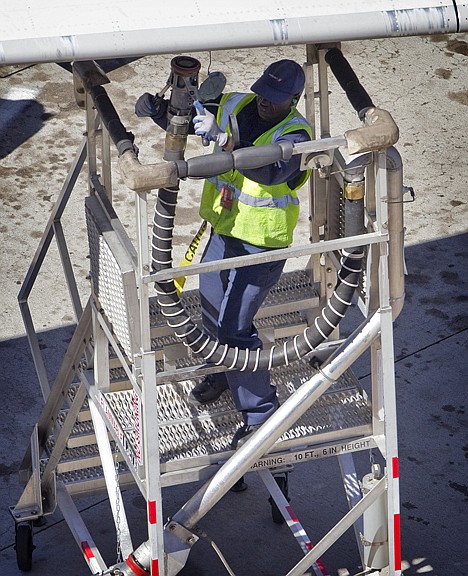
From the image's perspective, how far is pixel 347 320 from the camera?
9.31 meters

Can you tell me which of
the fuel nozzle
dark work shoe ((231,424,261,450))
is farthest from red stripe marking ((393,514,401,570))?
the fuel nozzle

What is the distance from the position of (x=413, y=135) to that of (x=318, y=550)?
22.2 feet

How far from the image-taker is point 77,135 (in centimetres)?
1170

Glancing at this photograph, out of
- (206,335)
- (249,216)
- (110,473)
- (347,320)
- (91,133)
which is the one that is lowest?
(347,320)

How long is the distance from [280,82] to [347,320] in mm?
3794

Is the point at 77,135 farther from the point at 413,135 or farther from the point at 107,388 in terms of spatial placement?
the point at 107,388

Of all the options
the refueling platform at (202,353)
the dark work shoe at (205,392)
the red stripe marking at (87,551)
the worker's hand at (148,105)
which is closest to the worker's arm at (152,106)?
the worker's hand at (148,105)

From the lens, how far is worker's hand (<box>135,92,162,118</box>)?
5.71m

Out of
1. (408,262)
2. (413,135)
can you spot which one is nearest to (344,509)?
(408,262)

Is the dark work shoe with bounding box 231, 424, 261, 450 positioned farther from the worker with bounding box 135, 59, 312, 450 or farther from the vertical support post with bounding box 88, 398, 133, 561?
the vertical support post with bounding box 88, 398, 133, 561

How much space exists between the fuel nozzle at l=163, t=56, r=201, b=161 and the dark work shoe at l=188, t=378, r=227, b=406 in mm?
1541

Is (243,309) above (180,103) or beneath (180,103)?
beneath

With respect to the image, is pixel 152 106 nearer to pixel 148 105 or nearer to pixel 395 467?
pixel 148 105

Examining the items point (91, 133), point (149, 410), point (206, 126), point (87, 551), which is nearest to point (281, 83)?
point (206, 126)
